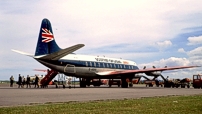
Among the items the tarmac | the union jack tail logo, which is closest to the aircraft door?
A: the union jack tail logo

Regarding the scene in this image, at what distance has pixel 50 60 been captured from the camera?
36969mm

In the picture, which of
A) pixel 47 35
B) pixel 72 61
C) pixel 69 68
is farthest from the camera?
pixel 72 61

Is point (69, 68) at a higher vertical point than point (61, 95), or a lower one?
higher

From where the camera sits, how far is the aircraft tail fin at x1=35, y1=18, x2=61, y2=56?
36.9 m

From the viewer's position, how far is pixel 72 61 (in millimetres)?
39438

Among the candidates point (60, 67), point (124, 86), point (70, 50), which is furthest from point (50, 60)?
point (124, 86)

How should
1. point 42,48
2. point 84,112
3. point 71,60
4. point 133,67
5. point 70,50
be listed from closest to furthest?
point 84,112
point 70,50
point 42,48
point 71,60
point 133,67

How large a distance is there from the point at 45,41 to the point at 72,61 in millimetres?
4588

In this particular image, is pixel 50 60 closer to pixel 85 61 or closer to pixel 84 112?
pixel 85 61

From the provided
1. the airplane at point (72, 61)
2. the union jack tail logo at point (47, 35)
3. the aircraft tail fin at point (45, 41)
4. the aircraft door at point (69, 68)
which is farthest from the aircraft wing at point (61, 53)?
the aircraft door at point (69, 68)

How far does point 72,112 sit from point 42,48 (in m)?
26.3

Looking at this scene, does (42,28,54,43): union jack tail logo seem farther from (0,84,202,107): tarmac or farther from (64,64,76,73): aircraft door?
(0,84,202,107): tarmac

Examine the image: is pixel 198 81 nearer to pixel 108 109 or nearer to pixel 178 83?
pixel 178 83

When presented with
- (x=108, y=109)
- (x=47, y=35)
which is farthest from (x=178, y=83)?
(x=108, y=109)
